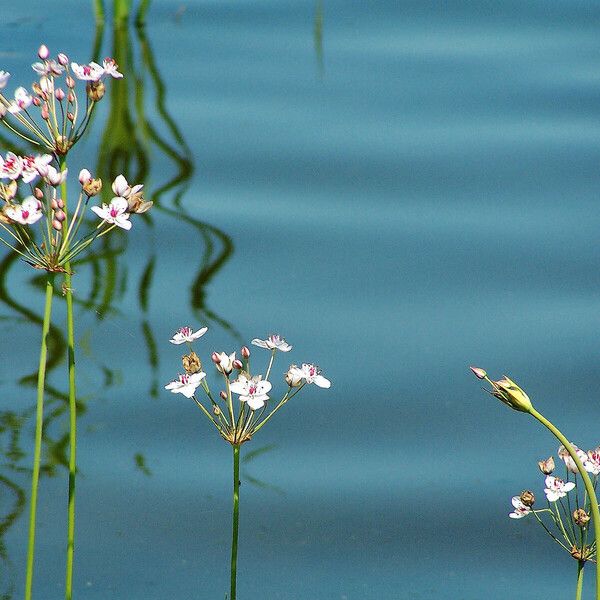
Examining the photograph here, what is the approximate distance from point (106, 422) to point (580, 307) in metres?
1.07

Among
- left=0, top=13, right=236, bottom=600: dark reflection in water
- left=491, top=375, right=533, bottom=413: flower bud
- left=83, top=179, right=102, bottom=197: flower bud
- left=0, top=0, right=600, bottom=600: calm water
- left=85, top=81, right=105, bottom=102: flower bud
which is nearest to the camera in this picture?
left=491, top=375, right=533, bottom=413: flower bud

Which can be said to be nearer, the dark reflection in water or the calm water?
the calm water

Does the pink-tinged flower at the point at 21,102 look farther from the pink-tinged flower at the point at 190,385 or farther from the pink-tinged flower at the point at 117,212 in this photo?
the pink-tinged flower at the point at 190,385

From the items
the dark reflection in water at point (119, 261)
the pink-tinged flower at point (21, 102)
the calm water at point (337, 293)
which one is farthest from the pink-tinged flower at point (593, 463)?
the dark reflection in water at point (119, 261)

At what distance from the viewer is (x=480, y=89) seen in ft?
12.7

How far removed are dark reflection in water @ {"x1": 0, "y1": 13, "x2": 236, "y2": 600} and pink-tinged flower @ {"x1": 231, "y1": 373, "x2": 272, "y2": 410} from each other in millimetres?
668

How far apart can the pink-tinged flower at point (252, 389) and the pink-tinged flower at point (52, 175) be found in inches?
11.6

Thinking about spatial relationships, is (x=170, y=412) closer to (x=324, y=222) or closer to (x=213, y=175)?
(x=324, y=222)

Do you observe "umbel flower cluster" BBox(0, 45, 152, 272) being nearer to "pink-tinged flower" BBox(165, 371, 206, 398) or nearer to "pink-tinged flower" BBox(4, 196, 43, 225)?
"pink-tinged flower" BBox(4, 196, 43, 225)

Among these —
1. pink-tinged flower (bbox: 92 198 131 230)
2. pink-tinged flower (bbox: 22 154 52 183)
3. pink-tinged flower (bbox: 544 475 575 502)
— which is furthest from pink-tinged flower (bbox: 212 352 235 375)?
pink-tinged flower (bbox: 544 475 575 502)

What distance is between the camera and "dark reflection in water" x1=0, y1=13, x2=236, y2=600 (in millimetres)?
2217

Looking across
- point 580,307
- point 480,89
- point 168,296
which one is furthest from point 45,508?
point 480,89

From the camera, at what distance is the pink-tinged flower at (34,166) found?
53.9 inches

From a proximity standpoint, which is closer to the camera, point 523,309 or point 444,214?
point 523,309
